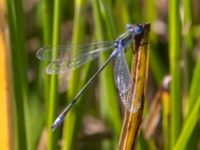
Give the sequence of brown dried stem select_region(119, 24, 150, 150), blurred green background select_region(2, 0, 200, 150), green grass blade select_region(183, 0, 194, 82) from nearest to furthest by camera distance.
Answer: brown dried stem select_region(119, 24, 150, 150), blurred green background select_region(2, 0, 200, 150), green grass blade select_region(183, 0, 194, 82)

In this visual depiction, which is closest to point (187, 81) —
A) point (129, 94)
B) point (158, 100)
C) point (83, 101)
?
point (158, 100)

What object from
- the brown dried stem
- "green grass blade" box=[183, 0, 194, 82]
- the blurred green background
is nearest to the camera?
the brown dried stem

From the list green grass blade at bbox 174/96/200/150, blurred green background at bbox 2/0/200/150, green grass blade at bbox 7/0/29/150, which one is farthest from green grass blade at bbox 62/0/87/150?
green grass blade at bbox 174/96/200/150

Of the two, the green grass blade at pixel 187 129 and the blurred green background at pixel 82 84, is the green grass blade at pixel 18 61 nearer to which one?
the blurred green background at pixel 82 84

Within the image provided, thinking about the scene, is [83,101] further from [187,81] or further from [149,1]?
[149,1]

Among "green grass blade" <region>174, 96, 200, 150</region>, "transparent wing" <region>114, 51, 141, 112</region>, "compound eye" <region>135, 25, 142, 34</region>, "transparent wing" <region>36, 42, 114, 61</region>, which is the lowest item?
"green grass blade" <region>174, 96, 200, 150</region>

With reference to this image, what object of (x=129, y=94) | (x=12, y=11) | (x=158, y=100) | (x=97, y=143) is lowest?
(x=97, y=143)

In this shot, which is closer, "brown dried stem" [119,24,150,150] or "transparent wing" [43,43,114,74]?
"brown dried stem" [119,24,150,150]

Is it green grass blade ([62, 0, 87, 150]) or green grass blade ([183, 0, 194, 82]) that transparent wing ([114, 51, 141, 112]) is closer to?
green grass blade ([62, 0, 87, 150])
